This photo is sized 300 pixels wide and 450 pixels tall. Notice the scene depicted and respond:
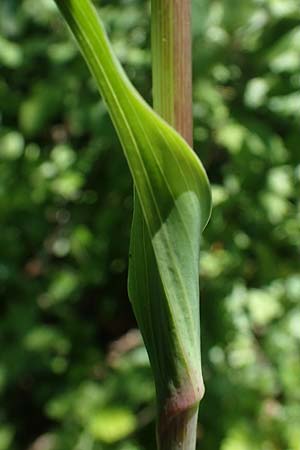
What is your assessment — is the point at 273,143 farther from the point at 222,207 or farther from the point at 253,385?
the point at 253,385

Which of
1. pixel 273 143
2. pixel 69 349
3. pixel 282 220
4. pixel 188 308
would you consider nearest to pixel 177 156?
pixel 188 308

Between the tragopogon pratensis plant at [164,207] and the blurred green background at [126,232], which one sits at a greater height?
the tragopogon pratensis plant at [164,207]

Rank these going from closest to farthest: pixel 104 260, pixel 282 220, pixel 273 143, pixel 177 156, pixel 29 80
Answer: pixel 177 156
pixel 273 143
pixel 282 220
pixel 104 260
pixel 29 80

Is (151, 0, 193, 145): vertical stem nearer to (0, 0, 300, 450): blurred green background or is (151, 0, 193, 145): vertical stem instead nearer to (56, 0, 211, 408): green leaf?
(56, 0, 211, 408): green leaf

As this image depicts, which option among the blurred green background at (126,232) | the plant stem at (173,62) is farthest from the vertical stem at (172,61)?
the blurred green background at (126,232)

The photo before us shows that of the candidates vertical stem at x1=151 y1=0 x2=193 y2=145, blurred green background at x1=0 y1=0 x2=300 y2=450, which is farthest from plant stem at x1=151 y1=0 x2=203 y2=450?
blurred green background at x1=0 y1=0 x2=300 y2=450

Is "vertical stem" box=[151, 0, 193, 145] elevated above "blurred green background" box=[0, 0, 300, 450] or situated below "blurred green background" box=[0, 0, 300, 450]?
above

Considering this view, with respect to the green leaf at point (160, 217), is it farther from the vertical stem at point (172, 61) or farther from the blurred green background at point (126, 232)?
the blurred green background at point (126, 232)

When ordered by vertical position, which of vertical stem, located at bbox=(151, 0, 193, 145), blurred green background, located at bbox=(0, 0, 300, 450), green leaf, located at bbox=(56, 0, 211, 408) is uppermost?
vertical stem, located at bbox=(151, 0, 193, 145)
